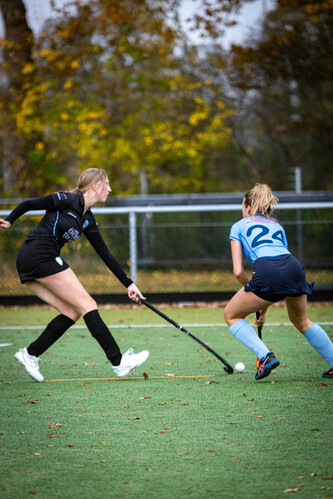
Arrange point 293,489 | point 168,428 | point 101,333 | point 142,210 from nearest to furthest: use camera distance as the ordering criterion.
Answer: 1. point 293,489
2. point 168,428
3. point 101,333
4. point 142,210

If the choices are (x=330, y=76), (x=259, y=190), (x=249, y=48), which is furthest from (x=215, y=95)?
(x=259, y=190)

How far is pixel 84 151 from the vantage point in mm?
18625

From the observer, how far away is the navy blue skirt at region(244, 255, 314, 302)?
16.2 ft

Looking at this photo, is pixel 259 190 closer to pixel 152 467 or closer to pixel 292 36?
pixel 152 467

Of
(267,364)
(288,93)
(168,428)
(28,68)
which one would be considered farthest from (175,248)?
(168,428)

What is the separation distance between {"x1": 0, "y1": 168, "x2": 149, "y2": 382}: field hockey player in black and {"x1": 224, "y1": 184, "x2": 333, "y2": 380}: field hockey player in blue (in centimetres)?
90

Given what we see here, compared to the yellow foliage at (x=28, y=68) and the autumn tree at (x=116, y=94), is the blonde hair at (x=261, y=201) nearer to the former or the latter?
the autumn tree at (x=116, y=94)

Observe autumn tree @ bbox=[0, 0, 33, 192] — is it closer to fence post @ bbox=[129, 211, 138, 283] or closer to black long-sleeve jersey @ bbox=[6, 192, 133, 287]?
fence post @ bbox=[129, 211, 138, 283]

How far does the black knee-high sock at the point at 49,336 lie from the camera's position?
5.47 metres

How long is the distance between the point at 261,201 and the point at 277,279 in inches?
25.4

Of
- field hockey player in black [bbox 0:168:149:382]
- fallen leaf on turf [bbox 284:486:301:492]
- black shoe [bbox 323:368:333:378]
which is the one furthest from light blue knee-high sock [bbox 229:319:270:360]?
fallen leaf on turf [bbox 284:486:301:492]

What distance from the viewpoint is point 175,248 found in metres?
14.1

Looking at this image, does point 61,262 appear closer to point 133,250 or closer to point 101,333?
point 101,333

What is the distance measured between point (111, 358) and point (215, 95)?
1582cm
